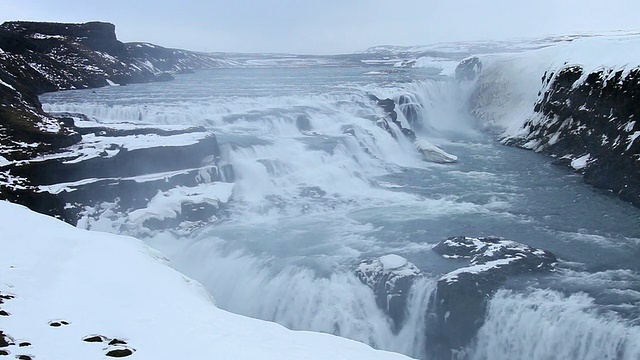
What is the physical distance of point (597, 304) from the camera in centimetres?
1084

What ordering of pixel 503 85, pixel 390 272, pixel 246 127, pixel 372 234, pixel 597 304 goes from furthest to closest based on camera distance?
pixel 503 85, pixel 246 127, pixel 372 234, pixel 390 272, pixel 597 304

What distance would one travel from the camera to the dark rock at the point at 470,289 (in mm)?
11484

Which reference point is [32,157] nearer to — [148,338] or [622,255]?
[148,338]

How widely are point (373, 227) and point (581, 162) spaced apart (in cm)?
1186

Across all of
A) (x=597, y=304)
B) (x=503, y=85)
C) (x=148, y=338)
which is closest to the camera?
(x=148, y=338)

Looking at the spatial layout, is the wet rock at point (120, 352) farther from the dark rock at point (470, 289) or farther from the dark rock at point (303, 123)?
the dark rock at point (303, 123)

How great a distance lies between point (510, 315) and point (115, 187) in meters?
14.7

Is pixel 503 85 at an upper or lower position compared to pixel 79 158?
upper

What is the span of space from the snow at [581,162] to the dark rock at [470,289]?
10.9 meters

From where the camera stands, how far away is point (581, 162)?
2259 centimetres

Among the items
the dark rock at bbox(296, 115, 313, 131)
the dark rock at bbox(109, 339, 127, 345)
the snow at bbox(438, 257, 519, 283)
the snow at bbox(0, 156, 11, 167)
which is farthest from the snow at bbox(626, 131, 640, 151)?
the snow at bbox(0, 156, 11, 167)

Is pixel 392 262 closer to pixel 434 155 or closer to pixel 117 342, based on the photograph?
pixel 117 342

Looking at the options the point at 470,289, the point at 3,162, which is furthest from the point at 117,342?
the point at 3,162

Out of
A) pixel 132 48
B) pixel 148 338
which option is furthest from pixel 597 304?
pixel 132 48
